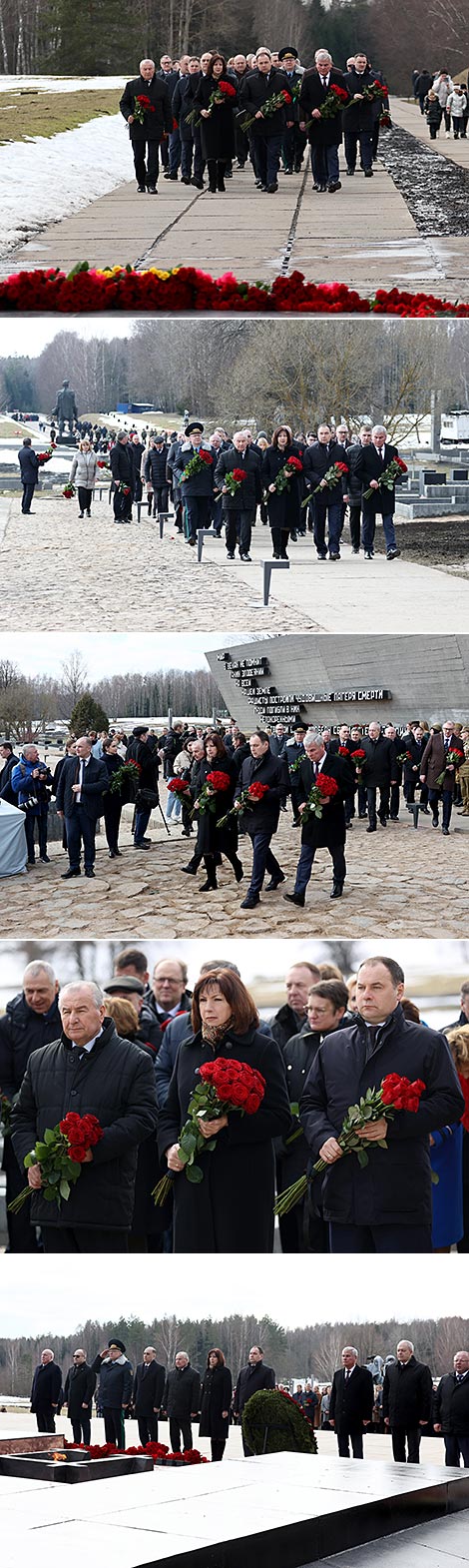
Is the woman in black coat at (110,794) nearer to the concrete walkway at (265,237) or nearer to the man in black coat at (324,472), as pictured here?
the man in black coat at (324,472)

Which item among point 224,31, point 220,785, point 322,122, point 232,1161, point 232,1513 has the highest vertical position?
point 224,31

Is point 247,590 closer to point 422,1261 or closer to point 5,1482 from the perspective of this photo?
point 422,1261

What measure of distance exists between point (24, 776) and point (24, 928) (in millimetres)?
1003

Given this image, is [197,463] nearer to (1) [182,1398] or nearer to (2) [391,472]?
(2) [391,472]

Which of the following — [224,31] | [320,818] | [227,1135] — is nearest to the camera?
[227,1135]

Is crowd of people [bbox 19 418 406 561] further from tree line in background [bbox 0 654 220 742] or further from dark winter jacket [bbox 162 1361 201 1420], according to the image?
dark winter jacket [bbox 162 1361 201 1420]

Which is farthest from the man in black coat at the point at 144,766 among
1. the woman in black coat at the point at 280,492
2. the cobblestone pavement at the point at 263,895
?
the woman in black coat at the point at 280,492

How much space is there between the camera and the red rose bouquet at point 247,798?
10.0 metres

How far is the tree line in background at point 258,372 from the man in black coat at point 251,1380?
585 cm

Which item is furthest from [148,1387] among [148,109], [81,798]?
[148,109]

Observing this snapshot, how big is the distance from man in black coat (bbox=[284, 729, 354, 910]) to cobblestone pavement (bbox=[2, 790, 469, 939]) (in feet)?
0.31

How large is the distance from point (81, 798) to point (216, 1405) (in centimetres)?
411

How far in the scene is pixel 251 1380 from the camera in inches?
293

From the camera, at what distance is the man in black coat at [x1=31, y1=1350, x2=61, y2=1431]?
304 inches
